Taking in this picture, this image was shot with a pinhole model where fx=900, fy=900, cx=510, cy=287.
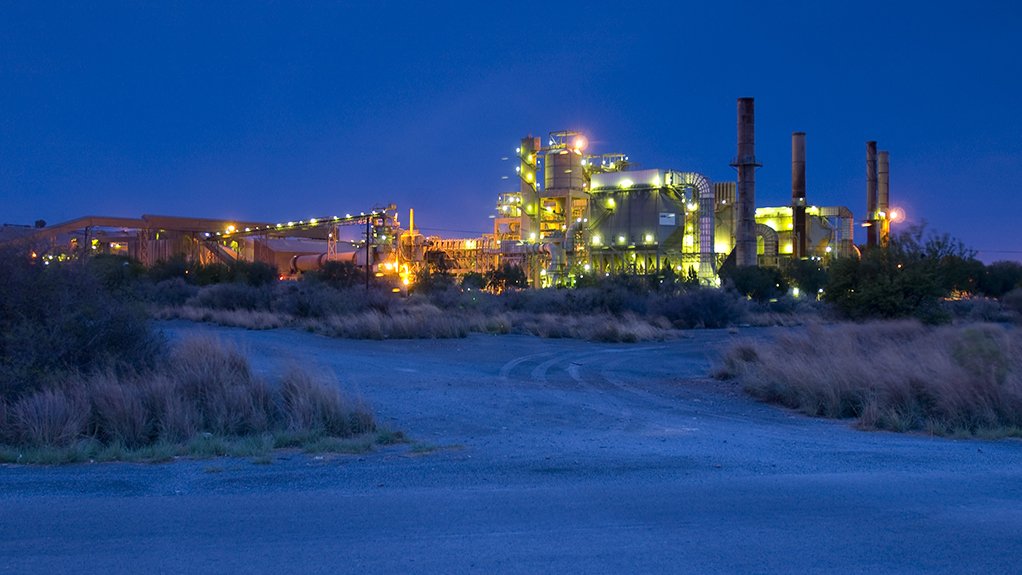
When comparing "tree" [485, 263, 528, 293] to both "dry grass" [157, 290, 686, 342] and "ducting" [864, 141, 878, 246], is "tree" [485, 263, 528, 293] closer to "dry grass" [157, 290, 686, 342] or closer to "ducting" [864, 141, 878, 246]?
"dry grass" [157, 290, 686, 342]

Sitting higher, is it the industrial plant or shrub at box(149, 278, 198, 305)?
the industrial plant

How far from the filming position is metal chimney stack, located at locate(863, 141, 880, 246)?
8806cm

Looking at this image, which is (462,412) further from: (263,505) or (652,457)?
(263,505)

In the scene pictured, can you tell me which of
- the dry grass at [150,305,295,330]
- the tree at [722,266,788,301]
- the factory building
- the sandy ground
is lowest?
the sandy ground

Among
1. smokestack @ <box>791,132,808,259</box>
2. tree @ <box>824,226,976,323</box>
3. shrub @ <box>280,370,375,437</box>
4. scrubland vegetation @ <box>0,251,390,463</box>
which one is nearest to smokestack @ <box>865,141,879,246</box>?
smokestack @ <box>791,132,808,259</box>

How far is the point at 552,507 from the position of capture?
7582 mm

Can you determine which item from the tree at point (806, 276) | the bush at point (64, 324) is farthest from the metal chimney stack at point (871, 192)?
the bush at point (64, 324)

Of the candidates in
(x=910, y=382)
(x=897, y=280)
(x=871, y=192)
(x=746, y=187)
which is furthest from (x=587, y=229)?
(x=910, y=382)

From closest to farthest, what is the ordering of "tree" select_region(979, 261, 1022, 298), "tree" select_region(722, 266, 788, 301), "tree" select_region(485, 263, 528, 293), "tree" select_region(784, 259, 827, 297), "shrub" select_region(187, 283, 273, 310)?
"shrub" select_region(187, 283, 273, 310) < "tree" select_region(722, 266, 788, 301) < "tree" select_region(784, 259, 827, 297) < "tree" select_region(485, 263, 528, 293) < "tree" select_region(979, 261, 1022, 298)

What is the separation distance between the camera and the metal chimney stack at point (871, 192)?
88.1 metres

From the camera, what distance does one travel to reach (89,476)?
29.5 ft

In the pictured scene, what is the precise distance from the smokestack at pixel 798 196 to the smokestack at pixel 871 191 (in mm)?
8105

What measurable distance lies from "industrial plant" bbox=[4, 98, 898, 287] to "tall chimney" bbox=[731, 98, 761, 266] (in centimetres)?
9

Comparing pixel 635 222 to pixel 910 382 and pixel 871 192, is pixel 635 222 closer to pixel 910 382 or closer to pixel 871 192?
pixel 871 192
